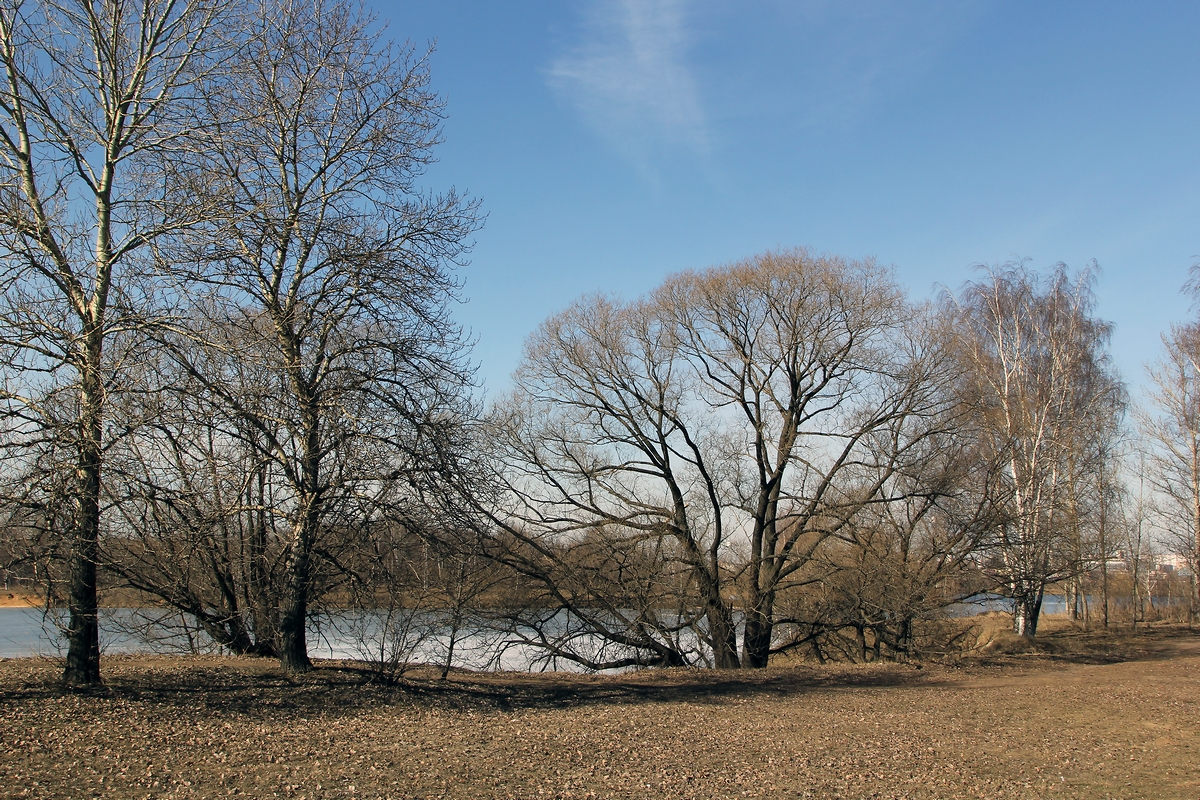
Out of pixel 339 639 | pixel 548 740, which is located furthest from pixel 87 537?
pixel 548 740

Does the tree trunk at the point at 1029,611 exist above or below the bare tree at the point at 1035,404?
below

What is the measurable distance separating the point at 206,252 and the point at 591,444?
11.4 meters

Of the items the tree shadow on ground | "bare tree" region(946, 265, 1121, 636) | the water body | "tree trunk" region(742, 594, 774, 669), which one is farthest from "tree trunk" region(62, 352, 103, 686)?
"bare tree" region(946, 265, 1121, 636)

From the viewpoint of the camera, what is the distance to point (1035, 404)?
2309 cm

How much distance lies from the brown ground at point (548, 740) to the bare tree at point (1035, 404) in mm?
7918

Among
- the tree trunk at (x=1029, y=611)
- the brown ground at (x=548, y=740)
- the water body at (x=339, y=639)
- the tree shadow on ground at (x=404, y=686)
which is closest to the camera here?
the brown ground at (x=548, y=740)

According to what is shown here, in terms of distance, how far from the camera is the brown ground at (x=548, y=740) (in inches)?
239

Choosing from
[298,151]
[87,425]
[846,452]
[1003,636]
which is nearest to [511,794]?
[87,425]

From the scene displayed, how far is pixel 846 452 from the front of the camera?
18125 millimetres

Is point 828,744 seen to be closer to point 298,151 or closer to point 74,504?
point 74,504

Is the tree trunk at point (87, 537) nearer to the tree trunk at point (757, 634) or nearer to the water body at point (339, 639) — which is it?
the water body at point (339, 639)

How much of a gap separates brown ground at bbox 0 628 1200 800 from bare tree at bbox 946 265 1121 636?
792 cm

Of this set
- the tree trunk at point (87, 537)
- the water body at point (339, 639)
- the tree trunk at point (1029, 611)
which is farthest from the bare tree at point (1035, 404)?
the tree trunk at point (87, 537)

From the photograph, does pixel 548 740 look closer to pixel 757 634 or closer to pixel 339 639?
pixel 339 639
